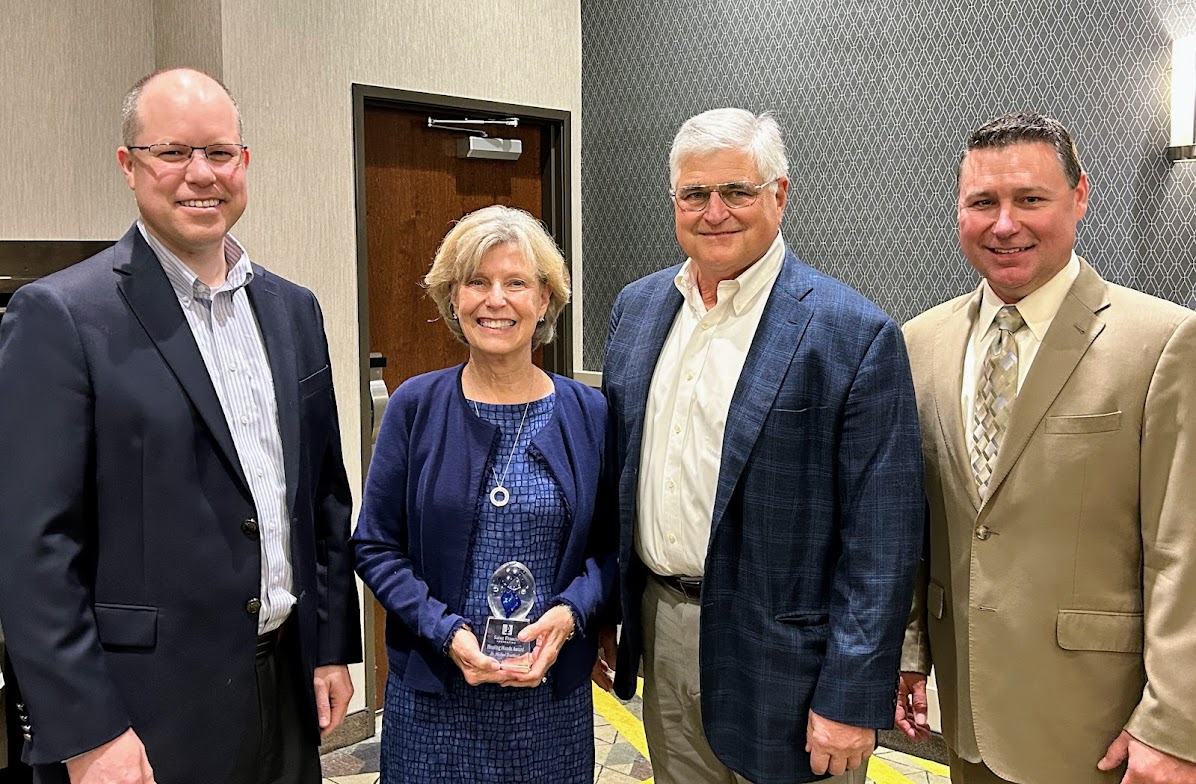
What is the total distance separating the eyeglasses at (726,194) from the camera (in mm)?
1908

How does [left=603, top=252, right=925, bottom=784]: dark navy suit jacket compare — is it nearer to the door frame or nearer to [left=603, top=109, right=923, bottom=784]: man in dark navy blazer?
[left=603, top=109, right=923, bottom=784]: man in dark navy blazer

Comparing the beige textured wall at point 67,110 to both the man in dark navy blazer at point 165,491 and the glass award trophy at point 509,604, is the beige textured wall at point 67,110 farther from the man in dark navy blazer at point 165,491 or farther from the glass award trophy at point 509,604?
the glass award trophy at point 509,604

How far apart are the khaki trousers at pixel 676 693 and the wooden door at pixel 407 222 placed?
1852 millimetres

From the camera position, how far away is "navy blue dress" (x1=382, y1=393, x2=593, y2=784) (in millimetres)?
1925

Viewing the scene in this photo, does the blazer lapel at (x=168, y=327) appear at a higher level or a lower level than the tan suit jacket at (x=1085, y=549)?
higher

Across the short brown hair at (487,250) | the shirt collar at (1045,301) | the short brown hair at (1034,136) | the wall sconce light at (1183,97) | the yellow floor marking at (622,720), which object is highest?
the wall sconce light at (1183,97)

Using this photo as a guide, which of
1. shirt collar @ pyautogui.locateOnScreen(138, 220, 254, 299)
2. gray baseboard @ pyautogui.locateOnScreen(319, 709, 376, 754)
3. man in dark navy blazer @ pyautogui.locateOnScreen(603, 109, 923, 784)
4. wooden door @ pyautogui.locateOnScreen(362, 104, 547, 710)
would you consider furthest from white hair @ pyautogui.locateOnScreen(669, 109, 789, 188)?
gray baseboard @ pyautogui.locateOnScreen(319, 709, 376, 754)

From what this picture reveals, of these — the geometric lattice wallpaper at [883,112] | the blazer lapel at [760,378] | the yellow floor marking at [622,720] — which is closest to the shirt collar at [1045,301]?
the blazer lapel at [760,378]

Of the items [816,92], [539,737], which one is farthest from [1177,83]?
[539,737]

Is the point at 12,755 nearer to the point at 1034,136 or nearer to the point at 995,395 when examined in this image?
the point at 995,395

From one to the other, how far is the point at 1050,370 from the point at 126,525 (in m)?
1.51

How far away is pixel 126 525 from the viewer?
167 cm

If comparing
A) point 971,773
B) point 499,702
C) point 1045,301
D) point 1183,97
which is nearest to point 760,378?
point 1045,301

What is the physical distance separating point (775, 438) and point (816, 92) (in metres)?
2.32
